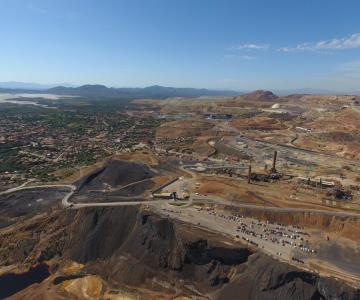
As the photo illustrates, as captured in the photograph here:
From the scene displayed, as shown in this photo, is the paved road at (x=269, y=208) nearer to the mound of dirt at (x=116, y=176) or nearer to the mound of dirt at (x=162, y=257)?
the mound of dirt at (x=162, y=257)

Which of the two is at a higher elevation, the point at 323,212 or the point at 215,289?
the point at 323,212

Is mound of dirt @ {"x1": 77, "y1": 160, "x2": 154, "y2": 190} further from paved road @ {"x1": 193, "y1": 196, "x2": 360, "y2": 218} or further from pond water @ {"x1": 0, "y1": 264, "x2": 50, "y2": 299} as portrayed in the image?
pond water @ {"x1": 0, "y1": 264, "x2": 50, "y2": 299}

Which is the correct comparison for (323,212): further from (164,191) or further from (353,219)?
(164,191)

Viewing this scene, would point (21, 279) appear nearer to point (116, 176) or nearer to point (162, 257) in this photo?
point (162, 257)

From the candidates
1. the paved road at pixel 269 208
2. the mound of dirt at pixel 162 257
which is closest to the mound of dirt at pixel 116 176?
the mound of dirt at pixel 162 257

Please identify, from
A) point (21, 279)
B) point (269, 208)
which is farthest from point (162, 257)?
point (21, 279)

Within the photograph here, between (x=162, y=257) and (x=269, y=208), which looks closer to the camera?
(x=162, y=257)

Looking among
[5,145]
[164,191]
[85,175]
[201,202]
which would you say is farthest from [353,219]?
[5,145]

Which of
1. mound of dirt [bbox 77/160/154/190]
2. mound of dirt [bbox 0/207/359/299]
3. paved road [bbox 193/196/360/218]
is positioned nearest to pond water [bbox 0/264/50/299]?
mound of dirt [bbox 0/207/359/299]
